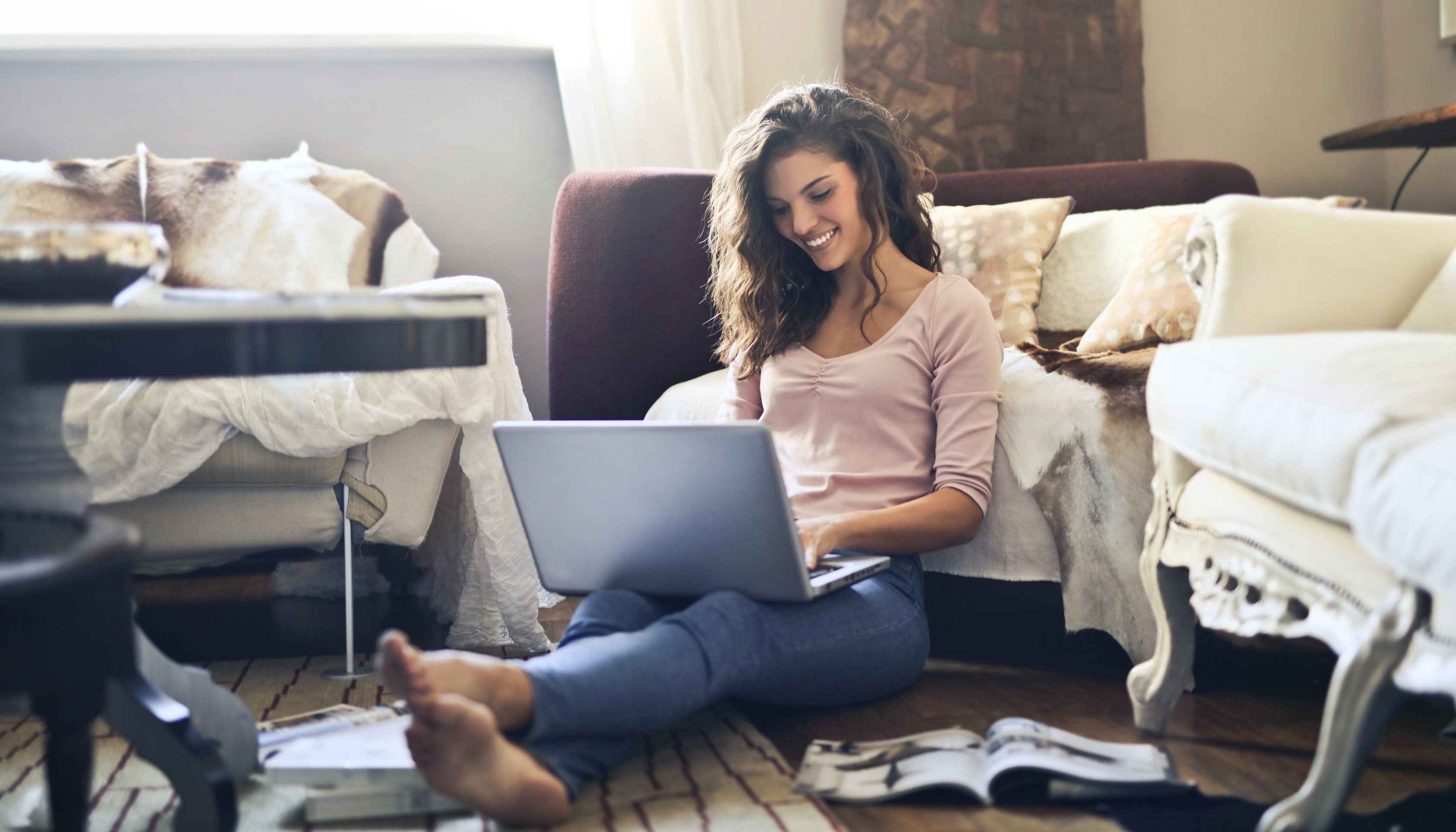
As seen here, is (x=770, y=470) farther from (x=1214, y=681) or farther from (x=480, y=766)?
(x=1214, y=681)

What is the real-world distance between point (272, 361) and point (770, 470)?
489 mm

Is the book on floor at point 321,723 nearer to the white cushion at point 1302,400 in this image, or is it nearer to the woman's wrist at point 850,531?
the woman's wrist at point 850,531

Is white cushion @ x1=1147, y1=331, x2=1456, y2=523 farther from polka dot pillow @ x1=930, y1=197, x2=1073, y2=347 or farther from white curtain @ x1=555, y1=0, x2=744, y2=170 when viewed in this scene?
white curtain @ x1=555, y1=0, x2=744, y2=170

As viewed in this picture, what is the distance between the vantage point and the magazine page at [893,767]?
101 cm

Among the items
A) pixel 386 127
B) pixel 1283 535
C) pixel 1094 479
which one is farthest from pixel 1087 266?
pixel 386 127

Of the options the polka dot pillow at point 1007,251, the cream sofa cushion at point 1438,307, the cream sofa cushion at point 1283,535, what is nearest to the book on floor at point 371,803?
the cream sofa cushion at point 1283,535

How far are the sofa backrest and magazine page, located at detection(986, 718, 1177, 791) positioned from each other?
3.10 feet

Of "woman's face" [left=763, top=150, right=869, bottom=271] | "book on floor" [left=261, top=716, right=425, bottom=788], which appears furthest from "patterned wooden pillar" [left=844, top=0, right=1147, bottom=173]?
"book on floor" [left=261, top=716, right=425, bottom=788]

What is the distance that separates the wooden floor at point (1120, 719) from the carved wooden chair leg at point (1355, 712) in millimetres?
173

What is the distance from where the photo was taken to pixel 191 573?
2.23 metres

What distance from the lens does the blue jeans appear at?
3.19ft

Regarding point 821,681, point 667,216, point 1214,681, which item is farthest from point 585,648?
point 667,216

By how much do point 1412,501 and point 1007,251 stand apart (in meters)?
1.21

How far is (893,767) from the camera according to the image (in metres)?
1.06
